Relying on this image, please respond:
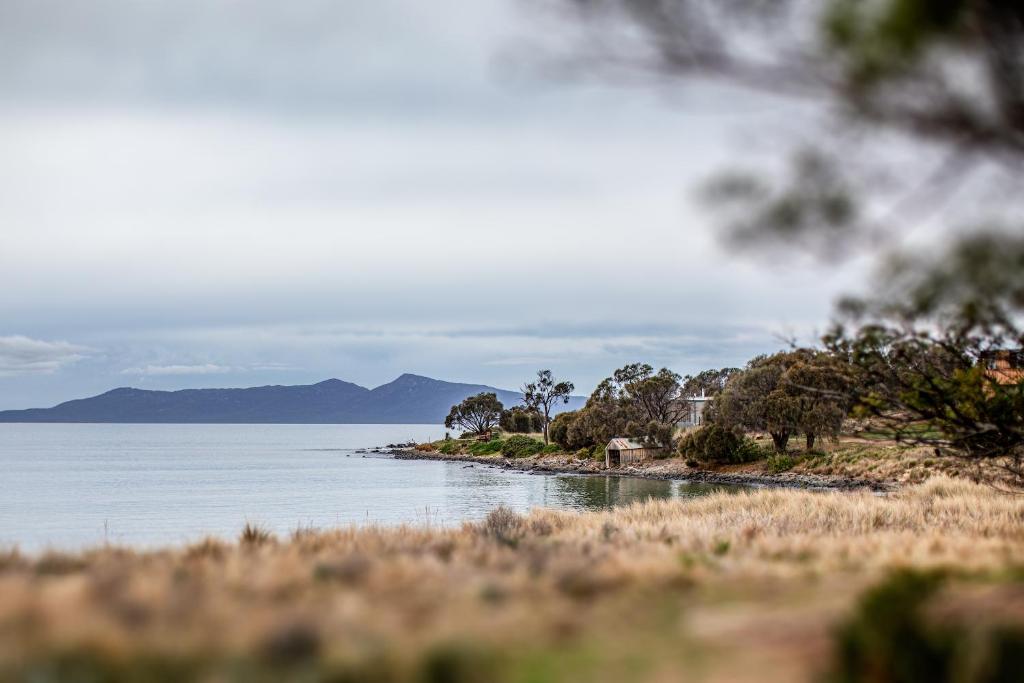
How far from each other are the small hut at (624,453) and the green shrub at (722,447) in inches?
365

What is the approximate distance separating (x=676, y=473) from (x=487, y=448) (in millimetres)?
49514

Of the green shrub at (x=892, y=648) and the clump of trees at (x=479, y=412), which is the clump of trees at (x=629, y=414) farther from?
the green shrub at (x=892, y=648)

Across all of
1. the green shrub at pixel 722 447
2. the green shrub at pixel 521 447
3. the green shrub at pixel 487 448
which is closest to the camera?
the green shrub at pixel 722 447

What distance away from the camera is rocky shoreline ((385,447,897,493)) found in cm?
5534

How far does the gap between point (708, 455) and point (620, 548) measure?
63.3m

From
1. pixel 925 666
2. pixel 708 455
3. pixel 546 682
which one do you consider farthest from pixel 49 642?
pixel 708 455

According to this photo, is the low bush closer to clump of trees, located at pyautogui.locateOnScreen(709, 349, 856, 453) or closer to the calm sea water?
the calm sea water

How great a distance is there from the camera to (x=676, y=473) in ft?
242

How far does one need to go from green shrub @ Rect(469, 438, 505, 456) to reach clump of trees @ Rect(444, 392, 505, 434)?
1497cm

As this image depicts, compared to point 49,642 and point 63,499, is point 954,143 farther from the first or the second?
point 63,499

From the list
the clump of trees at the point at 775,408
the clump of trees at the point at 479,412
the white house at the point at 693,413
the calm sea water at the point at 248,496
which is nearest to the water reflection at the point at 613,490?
the calm sea water at the point at 248,496

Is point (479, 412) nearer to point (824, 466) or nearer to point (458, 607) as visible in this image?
point (824, 466)

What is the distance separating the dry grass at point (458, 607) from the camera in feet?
17.2

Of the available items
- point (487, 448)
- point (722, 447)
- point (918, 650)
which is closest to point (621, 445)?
point (722, 447)
